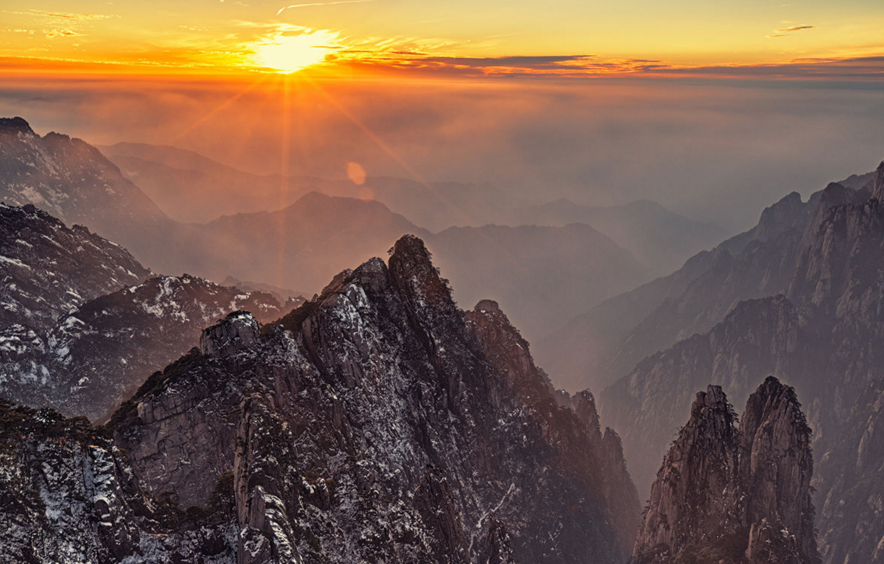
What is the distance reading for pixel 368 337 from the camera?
104m

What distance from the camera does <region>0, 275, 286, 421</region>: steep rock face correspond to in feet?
447

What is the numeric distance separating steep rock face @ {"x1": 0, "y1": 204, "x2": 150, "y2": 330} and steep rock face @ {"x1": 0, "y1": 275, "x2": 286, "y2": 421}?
10.9 metres

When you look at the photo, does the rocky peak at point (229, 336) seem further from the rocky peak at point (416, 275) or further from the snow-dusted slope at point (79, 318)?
the snow-dusted slope at point (79, 318)

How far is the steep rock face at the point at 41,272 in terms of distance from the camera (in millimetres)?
162375

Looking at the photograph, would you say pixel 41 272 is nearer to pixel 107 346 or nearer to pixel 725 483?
pixel 107 346

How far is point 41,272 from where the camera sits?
176 meters

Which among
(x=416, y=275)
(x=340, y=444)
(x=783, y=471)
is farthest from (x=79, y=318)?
(x=783, y=471)

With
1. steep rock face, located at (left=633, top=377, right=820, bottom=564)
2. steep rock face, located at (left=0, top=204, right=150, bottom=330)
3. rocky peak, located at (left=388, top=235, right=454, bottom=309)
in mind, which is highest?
rocky peak, located at (left=388, top=235, right=454, bottom=309)

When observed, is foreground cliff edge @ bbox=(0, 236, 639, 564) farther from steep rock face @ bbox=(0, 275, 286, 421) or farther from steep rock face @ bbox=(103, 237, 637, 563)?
steep rock face @ bbox=(0, 275, 286, 421)

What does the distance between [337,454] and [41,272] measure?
137539 mm

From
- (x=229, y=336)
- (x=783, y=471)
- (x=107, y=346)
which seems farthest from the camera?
(x=107, y=346)

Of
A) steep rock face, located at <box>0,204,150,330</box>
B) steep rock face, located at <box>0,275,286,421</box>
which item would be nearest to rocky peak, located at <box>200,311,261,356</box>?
steep rock face, located at <box>0,275,286,421</box>

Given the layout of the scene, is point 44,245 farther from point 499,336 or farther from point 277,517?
point 277,517

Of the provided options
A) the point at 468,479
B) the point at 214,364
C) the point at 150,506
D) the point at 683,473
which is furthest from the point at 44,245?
the point at 683,473
